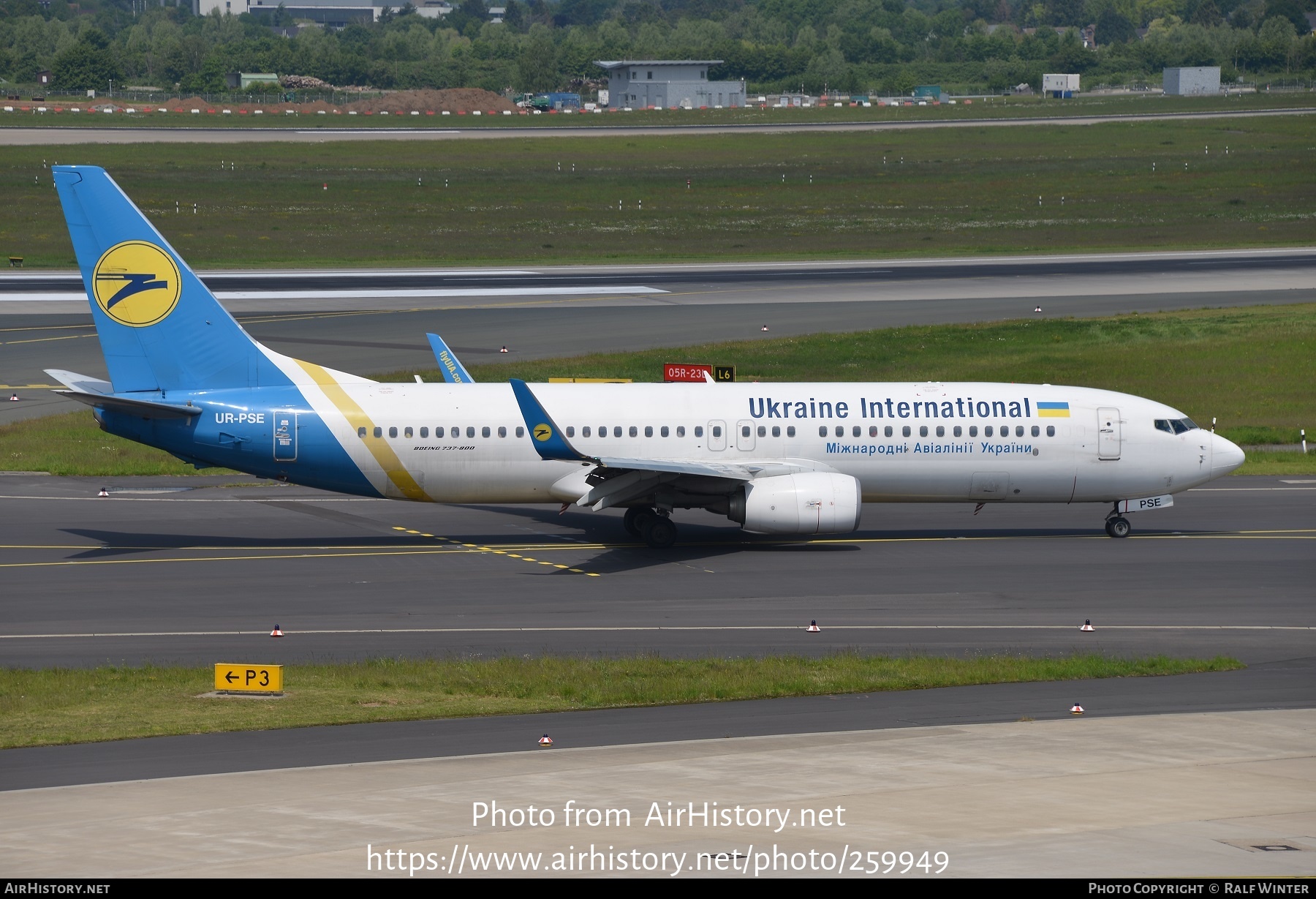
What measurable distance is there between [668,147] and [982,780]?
148 meters

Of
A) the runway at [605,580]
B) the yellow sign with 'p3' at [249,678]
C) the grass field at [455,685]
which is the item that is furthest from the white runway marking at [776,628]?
the yellow sign with 'p3' at [249,678]

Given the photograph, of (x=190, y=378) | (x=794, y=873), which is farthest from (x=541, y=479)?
(x=794, y=873)

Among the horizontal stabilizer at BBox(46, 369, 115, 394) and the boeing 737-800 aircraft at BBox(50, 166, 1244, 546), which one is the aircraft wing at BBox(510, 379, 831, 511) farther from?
the horizontal stabilizer at BBox(46, 369, 115, 394)

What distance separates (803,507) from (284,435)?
13.7 metres

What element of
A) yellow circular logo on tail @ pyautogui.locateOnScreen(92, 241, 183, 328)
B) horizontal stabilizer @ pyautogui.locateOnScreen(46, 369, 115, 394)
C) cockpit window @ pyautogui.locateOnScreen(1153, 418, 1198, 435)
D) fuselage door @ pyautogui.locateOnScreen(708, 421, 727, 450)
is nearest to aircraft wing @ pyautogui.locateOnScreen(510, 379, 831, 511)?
fuselage door @ pyautogui.locateOnScreen(708, 421, 727, 450)

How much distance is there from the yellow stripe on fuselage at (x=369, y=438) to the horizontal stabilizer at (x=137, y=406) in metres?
3.40

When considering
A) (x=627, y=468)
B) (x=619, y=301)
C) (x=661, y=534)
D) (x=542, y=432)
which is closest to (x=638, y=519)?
(x=661, y=534)

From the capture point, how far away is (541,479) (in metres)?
40.6

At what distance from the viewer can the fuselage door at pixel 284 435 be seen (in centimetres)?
3947

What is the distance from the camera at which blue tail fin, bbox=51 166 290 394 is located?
39.4 metres

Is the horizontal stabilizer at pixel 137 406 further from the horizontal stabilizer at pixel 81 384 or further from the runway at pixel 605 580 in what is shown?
the runway at pixel 605 580

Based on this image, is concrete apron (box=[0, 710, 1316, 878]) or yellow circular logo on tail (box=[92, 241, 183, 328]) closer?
concrete apron (box=[0, 710, 1316, 878])

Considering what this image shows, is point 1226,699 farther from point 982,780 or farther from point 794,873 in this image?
point 794,873

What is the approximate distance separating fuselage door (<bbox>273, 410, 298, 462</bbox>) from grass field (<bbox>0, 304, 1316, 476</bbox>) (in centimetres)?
1251
